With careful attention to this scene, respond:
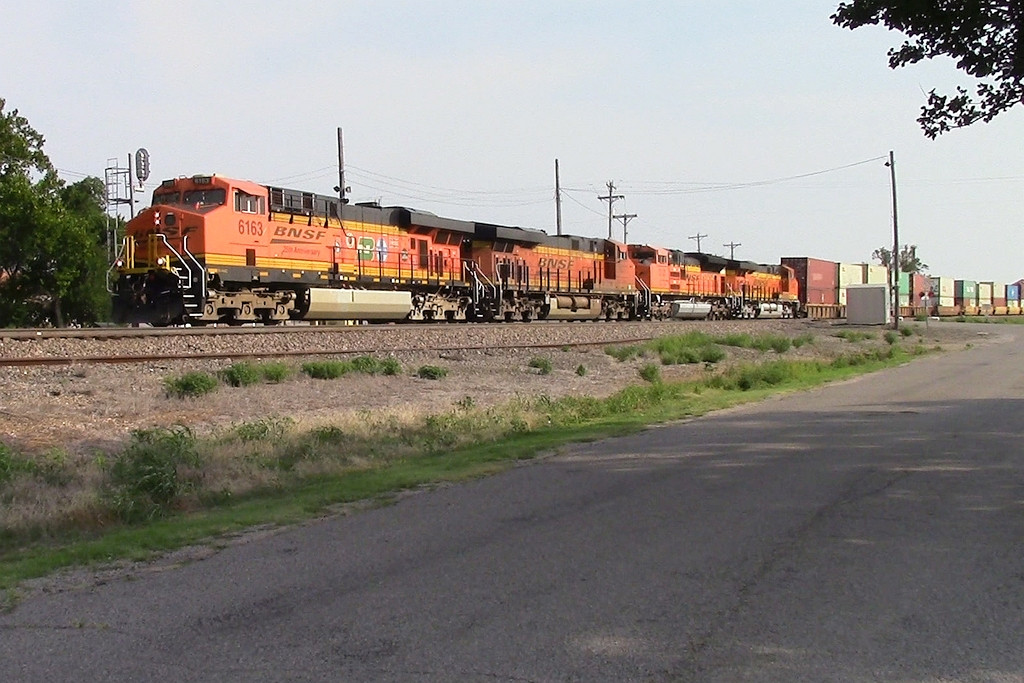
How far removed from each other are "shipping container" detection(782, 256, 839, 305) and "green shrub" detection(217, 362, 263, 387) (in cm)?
5691

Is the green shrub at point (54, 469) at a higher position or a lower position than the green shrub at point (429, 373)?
lower

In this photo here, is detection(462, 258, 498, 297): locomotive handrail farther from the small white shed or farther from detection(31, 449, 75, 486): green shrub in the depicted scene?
the small white shed

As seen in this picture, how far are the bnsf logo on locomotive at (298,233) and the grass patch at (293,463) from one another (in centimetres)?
1042

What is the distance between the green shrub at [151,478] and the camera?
8.49 metres

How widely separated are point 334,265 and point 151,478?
18.9 metres

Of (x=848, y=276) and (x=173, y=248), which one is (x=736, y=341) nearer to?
(x=173, y=248)

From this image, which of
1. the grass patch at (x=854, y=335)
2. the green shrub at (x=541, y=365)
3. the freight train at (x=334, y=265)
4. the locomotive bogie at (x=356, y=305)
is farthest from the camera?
the grass patch at (x=854, y=335)

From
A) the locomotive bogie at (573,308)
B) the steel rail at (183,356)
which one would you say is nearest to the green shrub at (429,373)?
the steel rail at (183,356)

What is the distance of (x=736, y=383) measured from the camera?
860 inches

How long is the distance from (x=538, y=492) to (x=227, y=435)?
6.02 m

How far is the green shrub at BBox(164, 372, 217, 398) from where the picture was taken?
15.8 metres

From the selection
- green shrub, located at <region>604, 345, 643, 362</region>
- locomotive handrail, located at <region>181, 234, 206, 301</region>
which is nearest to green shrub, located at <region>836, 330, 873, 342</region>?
green shrub, located at <region>604, 345, 643, 362</region>

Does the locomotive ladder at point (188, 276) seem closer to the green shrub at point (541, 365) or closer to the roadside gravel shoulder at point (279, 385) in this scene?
the roadside gravel shoulder at point (279, 385)

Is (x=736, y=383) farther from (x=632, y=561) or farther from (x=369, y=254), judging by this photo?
(x=632, y=561)
